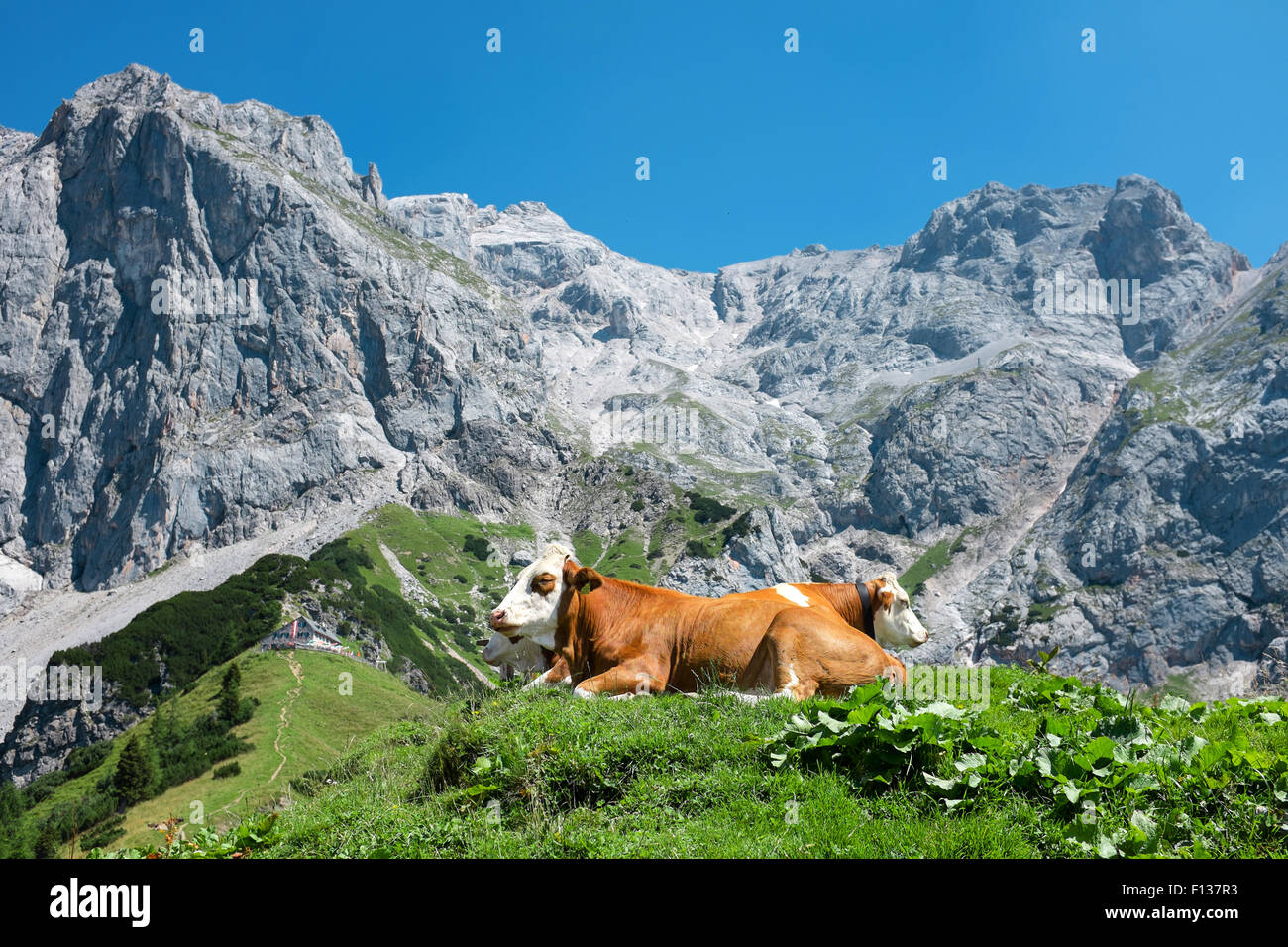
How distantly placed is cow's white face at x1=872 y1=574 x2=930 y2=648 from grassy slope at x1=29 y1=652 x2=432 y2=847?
173 feet

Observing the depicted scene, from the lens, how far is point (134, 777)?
7444cm

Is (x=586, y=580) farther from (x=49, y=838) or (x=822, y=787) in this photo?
(x=49, y=838)

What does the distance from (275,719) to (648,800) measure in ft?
270

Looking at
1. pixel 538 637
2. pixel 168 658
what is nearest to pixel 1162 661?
pixel 168 658

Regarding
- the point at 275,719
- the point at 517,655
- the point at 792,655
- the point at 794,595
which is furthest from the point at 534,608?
the point at 275,719

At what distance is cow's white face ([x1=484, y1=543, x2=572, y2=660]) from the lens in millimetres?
12328

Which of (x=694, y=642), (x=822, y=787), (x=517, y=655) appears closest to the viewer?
(x=822, y=787)

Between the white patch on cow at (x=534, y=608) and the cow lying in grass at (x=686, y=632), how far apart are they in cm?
1

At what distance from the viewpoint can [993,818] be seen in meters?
6.11

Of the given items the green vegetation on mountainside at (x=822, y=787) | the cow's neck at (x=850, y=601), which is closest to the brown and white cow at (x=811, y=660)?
the green vegetation on mountainside at (x=822, y=787)
